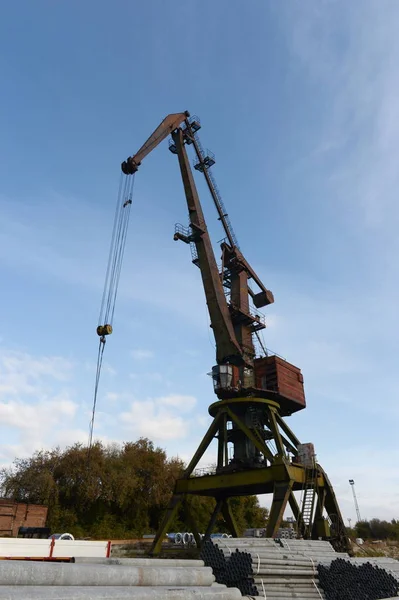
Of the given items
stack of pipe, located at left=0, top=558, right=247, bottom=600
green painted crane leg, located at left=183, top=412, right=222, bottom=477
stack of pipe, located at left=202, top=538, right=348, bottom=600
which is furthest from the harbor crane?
stack of pipe, located at left=0, top=558, right=247, bottom=600

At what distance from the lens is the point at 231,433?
2611cm

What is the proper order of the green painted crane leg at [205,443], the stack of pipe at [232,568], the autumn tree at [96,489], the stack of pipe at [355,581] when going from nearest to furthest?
the stack of pipe at [232,568] → the stack of pipe at [355,581] → the green painted crane leg at [205,443] → the autumn tree at [96,489]

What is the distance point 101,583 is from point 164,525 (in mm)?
19182

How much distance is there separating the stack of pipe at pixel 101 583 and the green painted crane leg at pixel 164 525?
17.2 metres

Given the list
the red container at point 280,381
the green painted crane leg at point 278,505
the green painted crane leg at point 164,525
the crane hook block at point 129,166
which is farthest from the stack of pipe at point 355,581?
the crane hook block at point 129,166

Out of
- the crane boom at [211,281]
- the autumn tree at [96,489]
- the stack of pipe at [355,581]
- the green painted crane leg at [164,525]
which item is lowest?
the stack of pipe at [355,581]

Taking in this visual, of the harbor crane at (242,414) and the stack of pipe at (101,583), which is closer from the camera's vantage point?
the stack of pipe at (101,583)

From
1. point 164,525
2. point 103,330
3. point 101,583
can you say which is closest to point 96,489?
point 164,525

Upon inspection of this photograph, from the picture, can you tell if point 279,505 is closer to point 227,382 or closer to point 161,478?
point 227,382

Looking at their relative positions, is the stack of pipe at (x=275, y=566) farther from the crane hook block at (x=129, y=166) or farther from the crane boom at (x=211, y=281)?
the crane hook block at (x=129, y=166)

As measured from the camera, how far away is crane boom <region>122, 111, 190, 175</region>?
29.2 m

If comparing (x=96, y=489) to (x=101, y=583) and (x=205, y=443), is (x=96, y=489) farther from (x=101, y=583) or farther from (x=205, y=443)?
(x=101, y=583)

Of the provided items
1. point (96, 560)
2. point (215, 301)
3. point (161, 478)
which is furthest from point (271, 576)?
point (161, 478)

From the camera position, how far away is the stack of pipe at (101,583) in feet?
16.8
